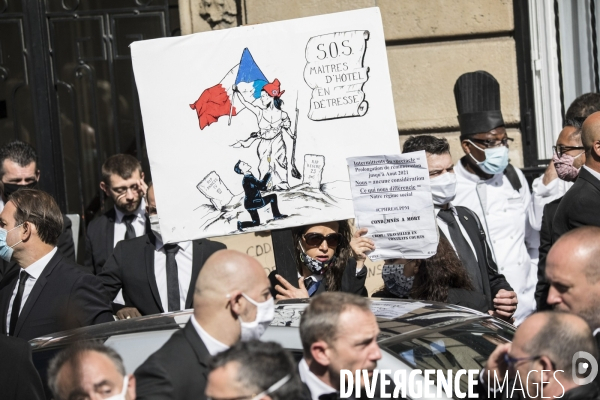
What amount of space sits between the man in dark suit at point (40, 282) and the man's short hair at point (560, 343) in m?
2.70

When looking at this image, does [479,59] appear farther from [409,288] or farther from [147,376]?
[147,376]

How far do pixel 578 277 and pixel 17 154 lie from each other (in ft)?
15.8

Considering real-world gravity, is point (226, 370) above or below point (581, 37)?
below

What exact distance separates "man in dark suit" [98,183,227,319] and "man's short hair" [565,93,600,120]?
272 centimetres

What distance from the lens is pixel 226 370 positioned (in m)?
2.83

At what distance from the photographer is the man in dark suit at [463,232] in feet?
17.2

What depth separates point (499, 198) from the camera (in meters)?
Result: 6.36

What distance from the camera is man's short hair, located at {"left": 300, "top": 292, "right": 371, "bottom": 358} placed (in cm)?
331

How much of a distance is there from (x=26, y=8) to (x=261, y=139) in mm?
4550

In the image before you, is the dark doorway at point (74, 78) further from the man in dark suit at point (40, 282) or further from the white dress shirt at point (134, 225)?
the man in dark suit at point (40, 282)

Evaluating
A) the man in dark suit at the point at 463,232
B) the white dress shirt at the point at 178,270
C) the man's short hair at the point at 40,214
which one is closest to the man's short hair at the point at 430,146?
the man in dark suit at the point at 463,232

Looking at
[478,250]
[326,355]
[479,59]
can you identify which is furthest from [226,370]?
[479,59]

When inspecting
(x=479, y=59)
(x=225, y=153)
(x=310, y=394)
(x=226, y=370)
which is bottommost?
(x=310, y=394)

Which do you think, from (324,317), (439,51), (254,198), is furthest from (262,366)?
(439,51)
